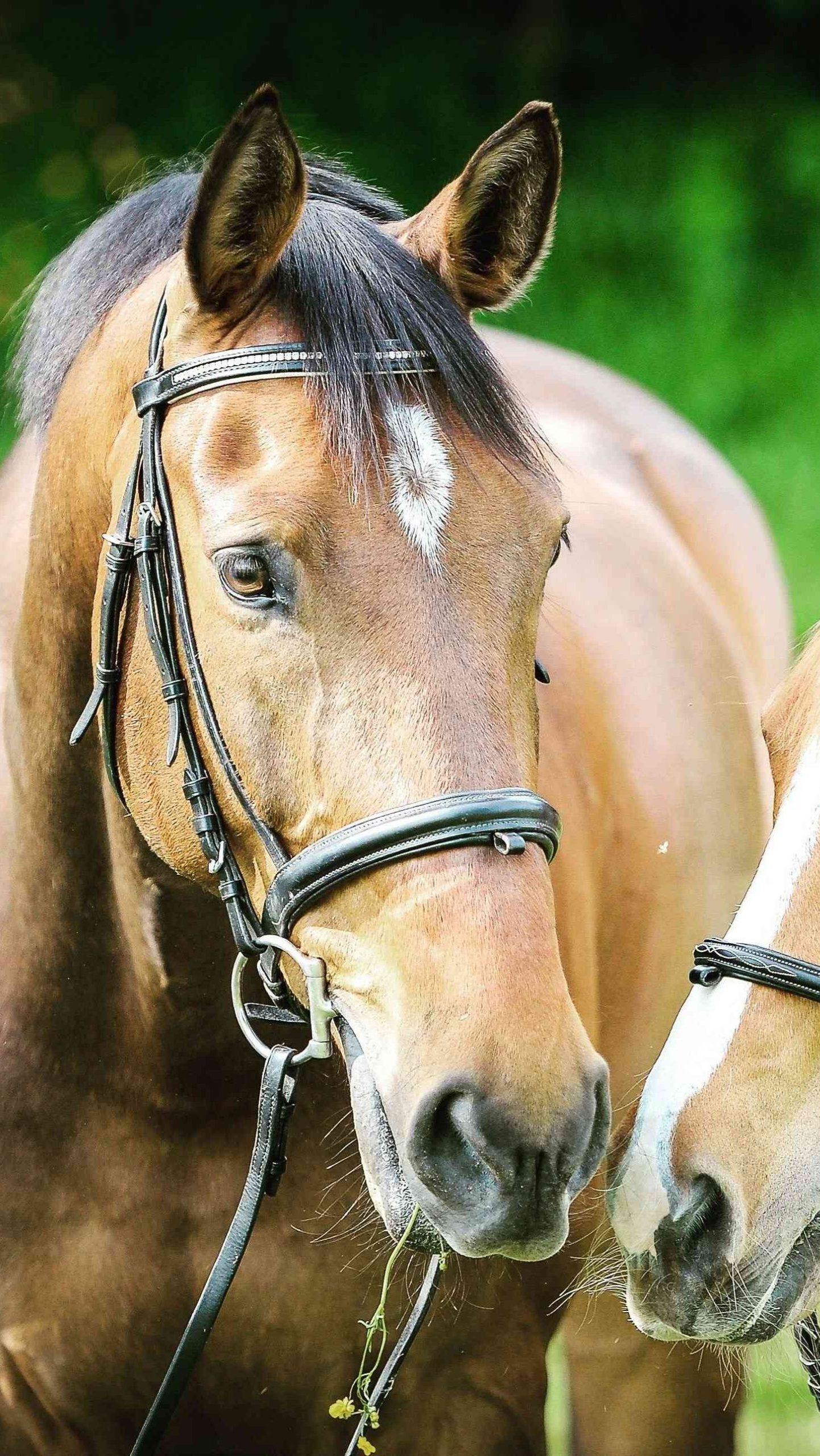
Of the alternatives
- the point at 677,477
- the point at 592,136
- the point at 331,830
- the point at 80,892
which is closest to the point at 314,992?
the point at 331,830

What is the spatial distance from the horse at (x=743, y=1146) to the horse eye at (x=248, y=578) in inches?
22.0

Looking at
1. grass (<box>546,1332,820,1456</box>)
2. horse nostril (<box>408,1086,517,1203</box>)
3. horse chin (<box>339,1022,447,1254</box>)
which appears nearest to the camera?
horse nostril (<box>408,1086,517,1203</box>)

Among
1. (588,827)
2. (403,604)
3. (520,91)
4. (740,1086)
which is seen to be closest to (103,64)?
(520,91)

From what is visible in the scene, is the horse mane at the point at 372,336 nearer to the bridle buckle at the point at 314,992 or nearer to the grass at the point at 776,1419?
the bridle buckle at the point at 314,992

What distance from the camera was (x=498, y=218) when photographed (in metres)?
1.55

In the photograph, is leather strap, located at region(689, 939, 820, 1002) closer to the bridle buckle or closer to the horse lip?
the horse lip

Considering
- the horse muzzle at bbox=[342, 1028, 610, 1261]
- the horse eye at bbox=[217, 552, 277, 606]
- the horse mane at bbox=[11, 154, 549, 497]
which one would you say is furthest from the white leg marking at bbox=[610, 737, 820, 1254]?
the horse eye at bbox=[217, 552, 277, 606]

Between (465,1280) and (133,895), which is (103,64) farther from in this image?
(465,1280)

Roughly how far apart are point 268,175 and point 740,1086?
3.18 feet

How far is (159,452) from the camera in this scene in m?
1.43

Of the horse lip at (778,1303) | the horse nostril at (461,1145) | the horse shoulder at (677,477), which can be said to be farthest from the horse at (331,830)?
the horse shoulder at (677,477)

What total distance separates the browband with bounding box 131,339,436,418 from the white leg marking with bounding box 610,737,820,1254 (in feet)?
1.82

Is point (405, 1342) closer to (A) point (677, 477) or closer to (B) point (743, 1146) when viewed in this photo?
(B) point (743, 1146)

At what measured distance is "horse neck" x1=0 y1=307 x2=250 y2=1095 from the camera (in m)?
1.63
